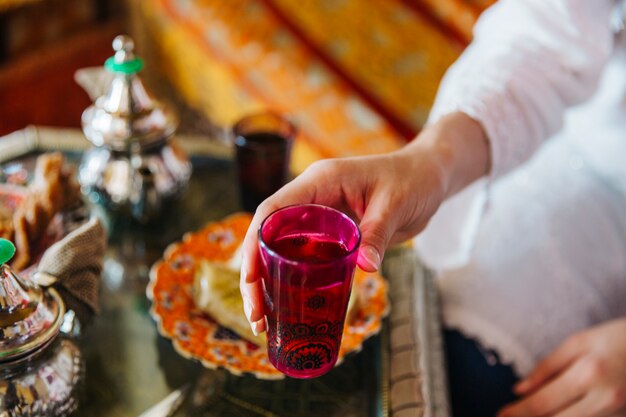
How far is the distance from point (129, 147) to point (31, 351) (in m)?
0.35

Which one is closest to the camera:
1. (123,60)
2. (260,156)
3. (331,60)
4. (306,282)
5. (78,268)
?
(306,282)

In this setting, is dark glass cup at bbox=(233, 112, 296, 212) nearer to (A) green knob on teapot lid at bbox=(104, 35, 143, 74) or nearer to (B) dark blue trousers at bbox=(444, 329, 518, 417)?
(A) green knob on teapot lid at bbox=(104, 35, 143, 74)

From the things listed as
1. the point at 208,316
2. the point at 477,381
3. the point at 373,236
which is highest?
the point at 373,236

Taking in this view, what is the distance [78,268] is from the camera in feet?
2.22

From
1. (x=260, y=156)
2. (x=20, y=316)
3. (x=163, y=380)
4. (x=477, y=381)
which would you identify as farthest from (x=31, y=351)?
(x=477, y=381)

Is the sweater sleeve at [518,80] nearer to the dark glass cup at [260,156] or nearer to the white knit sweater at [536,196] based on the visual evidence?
the white knit sweater at [536,196]

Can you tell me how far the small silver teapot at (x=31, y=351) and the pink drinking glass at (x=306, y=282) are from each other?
205 mm

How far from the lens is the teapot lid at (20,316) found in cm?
56

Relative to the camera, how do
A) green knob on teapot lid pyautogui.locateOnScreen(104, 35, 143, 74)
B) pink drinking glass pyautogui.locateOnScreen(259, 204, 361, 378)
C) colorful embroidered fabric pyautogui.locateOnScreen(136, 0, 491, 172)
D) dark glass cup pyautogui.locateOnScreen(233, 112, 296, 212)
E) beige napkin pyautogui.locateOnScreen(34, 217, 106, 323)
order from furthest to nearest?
colorful embroidered fabric pyautogui.locateOnScreen(136, 0, 491, 172) → dark glass cup pyautogui.locateOnScreen(233, 112, 296, 212) → green knob on teapot lid pyautogui.locateOnScreen(104, 35, 143, 74) → beige napkin pyautogui.locateOnScreen(34, 217, 106, 323) → pink drinking glass pyautogui.locateOnScreen(259, 204, 361, 378)

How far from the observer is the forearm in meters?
0.72

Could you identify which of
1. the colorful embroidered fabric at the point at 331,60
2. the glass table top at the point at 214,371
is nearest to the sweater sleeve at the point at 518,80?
the glass table top at the point at 214,371

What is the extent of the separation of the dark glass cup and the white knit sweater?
220 millimetres

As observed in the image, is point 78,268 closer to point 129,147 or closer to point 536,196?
point 129,147

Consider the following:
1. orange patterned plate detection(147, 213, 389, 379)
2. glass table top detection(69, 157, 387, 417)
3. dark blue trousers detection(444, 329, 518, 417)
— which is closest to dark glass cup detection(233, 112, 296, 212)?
orange patterned plate detection(147, 213, 389, 379)
